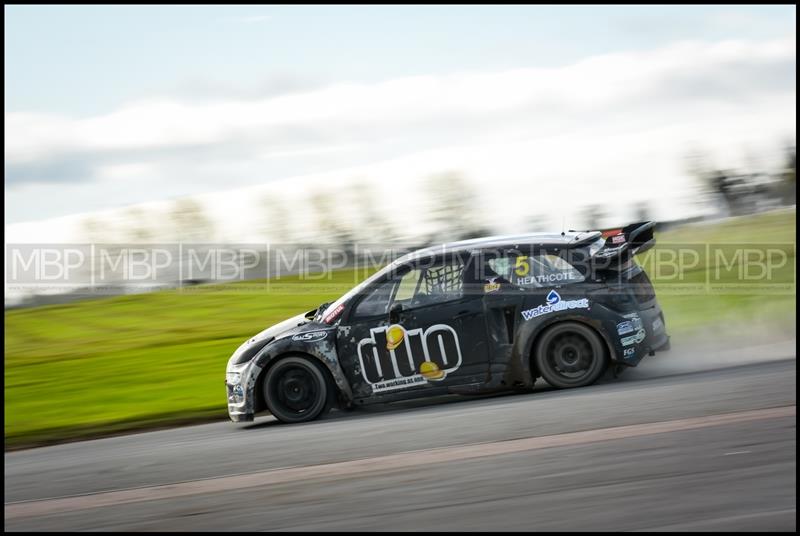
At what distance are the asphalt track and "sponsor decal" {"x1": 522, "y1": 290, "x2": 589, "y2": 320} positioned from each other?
753mm

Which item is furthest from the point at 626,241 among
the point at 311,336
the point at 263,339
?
the point at 263,339

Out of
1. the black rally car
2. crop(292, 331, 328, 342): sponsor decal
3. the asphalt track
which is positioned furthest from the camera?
crop(292, 331, 328, 342): sponsor decal

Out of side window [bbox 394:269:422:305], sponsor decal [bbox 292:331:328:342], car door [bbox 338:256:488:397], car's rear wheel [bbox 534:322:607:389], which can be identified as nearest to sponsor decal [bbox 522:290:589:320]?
car's rear wheel [bbox 534:322:607:389]

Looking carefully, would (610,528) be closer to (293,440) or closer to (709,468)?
(709,468)

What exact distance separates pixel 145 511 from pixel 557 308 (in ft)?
14.3

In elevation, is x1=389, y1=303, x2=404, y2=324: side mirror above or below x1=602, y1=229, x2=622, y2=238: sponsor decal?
below

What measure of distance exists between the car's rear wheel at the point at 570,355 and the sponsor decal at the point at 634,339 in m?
0.21

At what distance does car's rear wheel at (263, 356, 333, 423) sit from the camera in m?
8.90

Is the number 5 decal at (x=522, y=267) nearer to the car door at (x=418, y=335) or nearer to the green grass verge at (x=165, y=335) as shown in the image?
the car door at (x=418, y=335)

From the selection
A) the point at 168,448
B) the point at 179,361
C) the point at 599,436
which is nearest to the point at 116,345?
the point at 179,361

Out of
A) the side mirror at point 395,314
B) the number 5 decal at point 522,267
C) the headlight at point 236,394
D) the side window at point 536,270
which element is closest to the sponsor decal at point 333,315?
the side mirror at point 395,314

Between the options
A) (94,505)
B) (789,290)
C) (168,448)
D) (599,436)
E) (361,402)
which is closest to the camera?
(94,505)

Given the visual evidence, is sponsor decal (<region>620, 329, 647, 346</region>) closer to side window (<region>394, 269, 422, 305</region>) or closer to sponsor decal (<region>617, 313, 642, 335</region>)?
sponsor decal (<region>617, 313, 642, 335</region>)

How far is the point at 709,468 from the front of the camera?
5.55 meters
